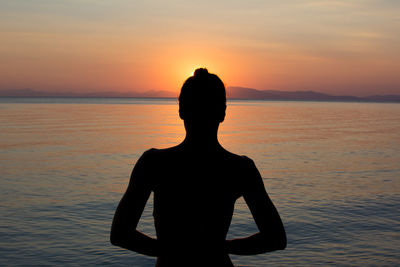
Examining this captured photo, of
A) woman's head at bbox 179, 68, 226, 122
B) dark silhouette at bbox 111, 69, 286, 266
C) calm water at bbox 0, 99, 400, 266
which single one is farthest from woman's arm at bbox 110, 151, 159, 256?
calm water at bbox 0, 99, 400, 266

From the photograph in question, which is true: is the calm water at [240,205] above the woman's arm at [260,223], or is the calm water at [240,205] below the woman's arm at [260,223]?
below

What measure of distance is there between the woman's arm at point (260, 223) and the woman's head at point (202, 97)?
285mm

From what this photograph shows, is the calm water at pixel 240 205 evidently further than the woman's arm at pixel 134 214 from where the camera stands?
Yes

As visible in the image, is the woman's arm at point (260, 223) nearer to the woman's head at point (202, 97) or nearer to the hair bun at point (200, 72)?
the woman's head at point (202, 97)

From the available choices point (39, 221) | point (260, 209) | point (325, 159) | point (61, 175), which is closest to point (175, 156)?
point (260, 209)

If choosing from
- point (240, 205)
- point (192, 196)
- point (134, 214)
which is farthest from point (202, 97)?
point (240, 205)

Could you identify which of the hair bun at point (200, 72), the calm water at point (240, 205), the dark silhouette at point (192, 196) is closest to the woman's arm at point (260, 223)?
the dark silhouette at point (192, 196)

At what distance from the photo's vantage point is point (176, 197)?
6.66ft

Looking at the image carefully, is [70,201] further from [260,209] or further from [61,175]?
[260,209]

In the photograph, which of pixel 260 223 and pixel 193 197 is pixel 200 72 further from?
pixel 260 223

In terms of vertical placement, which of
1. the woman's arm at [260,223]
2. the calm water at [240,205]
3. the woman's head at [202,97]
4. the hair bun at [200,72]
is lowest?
the calm water at [240,205]

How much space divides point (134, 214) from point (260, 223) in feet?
1.86

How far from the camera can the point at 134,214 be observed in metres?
2.04

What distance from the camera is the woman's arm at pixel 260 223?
206cm
